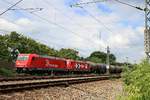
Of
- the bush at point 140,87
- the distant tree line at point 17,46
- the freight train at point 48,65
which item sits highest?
the distant tree line at point 17,46

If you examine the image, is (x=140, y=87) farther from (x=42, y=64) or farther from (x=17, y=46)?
(x=17, y=46)

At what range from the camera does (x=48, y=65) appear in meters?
54.3

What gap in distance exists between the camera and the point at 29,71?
5050 cm

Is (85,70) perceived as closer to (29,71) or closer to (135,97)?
(29,71)

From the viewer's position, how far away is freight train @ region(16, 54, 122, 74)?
50.2 meters

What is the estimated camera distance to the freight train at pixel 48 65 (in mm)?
50156

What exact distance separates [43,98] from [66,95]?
7.90ft

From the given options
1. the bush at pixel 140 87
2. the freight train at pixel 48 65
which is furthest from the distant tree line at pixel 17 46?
the bush at pixel 140 87

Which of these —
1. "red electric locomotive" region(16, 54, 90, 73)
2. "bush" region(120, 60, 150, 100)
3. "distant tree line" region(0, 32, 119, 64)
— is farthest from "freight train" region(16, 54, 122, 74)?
"bush" region(120, 60, 150, 100)

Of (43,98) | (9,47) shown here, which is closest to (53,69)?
(9,47)

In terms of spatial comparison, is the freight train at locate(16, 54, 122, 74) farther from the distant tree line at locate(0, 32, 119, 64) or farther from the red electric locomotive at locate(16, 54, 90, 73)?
the distant tree line at locate(0, 32, 119, 64)

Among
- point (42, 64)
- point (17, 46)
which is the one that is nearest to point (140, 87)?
point (42, 64)

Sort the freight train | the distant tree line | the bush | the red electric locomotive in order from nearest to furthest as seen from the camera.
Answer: the bush < the red electric locomotive < the freight train < the distant tree line

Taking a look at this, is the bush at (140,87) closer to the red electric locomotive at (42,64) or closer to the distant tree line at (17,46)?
the red electric locomotive at (42,64)
